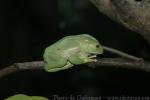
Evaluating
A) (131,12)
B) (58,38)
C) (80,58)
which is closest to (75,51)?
(80,58)

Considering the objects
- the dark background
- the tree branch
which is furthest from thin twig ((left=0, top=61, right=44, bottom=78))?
the dark background

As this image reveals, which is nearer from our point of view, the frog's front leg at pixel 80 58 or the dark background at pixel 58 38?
the frog's front leg at pixel 80 58

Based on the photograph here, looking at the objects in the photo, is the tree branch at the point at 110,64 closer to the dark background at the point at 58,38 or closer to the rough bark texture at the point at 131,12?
the rough bark texture at the point at 131,12

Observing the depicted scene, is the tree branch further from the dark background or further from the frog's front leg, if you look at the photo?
the dark background

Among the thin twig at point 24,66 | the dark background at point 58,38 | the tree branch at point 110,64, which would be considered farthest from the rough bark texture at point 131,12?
the dark background at point 58,38

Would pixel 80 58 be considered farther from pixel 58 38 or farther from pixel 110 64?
pixel 58 38

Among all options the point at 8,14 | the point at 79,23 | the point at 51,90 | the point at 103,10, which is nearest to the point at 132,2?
the point at 103,10
